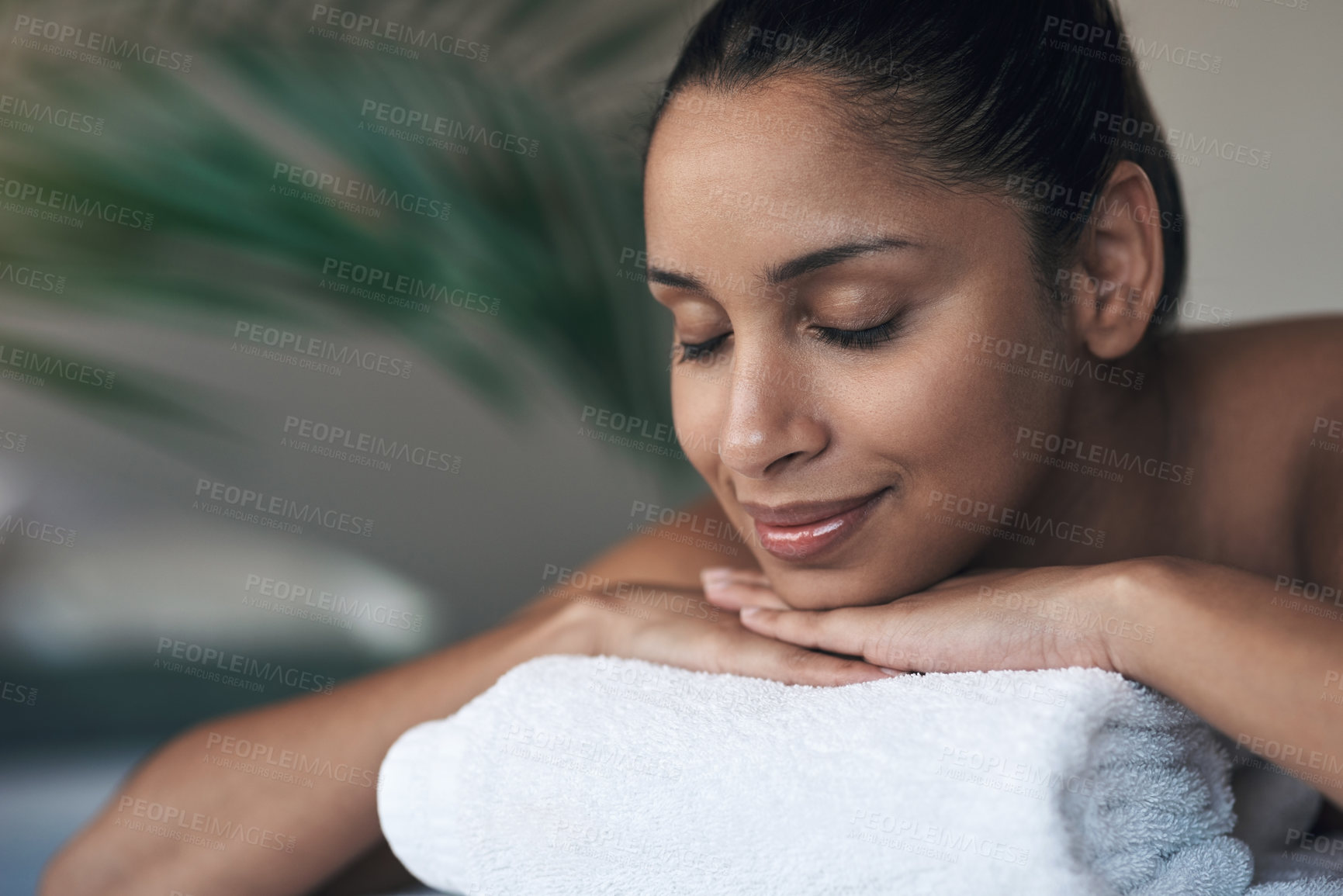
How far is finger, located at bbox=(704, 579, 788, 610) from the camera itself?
80 cm

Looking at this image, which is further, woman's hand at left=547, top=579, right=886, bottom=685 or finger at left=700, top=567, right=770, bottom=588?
finger at left=700, top=567, right=770, bottom=588

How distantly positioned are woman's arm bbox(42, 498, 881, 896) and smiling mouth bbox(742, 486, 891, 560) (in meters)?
0.08

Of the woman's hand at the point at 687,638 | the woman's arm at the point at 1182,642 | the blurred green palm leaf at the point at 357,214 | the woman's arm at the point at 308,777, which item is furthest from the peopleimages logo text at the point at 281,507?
the woman's arm at the point at 1182,642

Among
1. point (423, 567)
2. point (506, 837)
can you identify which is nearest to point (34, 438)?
point (423, 567)

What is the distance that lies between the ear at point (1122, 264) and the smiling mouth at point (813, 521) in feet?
0.72

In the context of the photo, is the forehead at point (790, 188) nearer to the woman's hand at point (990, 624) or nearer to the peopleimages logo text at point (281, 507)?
the woman's hand at point (990, 624)

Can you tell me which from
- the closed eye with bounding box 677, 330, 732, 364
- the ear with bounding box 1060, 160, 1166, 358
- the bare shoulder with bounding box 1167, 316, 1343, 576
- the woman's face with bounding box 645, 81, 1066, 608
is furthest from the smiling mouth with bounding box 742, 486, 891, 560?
the bare shoulder with bounding box 1167, 316, 1343, 576

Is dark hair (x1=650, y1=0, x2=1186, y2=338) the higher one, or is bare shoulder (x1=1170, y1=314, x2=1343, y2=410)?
dark hair (x1=650, y1=0, x2=1186, y2=338)

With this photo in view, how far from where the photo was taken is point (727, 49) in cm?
77

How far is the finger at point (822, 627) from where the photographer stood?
0.67 metres

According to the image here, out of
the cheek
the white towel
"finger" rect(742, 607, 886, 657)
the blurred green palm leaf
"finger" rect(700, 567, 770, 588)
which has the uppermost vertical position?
the blurred green palm leaf

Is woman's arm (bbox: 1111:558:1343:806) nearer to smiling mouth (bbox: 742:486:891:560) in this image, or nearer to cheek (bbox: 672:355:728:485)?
smiling mouth (bbox: 742:486:891:560)

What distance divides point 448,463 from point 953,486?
1.07m

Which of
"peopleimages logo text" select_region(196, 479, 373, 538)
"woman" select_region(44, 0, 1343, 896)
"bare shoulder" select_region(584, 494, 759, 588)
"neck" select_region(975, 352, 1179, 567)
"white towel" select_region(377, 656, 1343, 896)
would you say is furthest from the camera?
"peopleimages logo text" select_region(196, 479, 373, 538)
